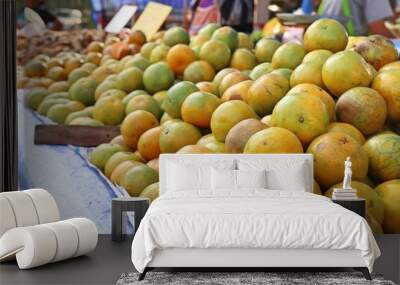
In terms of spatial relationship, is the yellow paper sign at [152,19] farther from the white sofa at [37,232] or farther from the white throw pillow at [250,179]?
the white sofa at [37,232]

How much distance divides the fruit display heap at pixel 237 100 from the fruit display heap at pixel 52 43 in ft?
0.20

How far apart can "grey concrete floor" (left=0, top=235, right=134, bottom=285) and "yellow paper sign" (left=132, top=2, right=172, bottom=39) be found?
1.93m

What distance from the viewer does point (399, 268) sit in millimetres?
4848

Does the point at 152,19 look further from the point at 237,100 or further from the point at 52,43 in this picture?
the point at 237,100

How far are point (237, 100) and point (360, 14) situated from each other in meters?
1.28

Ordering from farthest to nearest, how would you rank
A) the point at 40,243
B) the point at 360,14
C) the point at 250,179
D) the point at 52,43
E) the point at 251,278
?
the point at 52,43
the point at 360,14
the point at 250,179
the point at 40,243
the point at 251,278

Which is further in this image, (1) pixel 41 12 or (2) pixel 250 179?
(1) pixel 41 12

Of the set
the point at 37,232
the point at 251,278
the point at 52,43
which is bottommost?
the point at 251,278

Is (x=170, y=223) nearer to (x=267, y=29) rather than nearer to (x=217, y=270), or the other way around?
(x=217, y=270)

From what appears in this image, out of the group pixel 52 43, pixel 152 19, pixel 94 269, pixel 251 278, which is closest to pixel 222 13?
pixel 152 19

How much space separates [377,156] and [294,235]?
157cm

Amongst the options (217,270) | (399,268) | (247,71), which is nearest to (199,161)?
(247,71)

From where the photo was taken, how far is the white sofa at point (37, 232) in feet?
15.5

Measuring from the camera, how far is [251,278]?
4.47 metres
